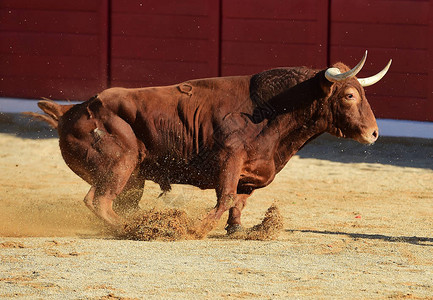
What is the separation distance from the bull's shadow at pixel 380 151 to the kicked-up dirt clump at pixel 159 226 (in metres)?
3.71

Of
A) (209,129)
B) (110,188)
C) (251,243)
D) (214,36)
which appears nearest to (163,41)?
(214,36)

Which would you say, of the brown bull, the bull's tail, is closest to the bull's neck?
the brown bull

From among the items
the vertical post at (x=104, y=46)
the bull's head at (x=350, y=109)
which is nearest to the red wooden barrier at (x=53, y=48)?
the vertical post at (x=104, y=46)

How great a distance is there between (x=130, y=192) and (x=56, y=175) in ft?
7.86

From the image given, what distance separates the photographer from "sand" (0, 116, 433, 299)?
14.4 feet

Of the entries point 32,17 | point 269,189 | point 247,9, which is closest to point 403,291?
point 269,189

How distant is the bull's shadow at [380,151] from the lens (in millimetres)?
9000

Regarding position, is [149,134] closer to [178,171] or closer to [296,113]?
[178,171]

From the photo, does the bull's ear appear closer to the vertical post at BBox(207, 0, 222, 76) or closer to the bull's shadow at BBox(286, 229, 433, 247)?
the bull's shadow at BBox(286, 229, 433, 247)

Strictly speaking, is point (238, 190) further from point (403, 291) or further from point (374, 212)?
point (403, 291)

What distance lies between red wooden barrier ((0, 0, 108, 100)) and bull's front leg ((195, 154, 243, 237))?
540 centimetres

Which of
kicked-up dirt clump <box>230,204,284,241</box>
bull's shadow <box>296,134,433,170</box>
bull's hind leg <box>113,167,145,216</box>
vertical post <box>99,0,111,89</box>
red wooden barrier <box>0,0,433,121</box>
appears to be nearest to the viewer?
kicked-up dirt clump <box>230,204,284,241</box>

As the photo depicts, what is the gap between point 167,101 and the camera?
598 centimetres

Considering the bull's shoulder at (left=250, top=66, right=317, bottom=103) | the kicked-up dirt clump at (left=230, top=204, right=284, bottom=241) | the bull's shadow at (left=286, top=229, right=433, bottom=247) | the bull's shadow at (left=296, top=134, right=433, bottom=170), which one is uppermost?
the bull's shoulder at (left=250, top=66, right=317, bottom=103)
